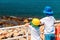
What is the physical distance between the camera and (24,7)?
904 inches

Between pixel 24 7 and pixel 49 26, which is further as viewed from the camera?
pixel 24 7

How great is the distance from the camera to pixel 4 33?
9.57 meters

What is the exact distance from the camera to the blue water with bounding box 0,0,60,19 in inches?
854

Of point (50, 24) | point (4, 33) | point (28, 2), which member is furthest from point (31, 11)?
point (50, 24)

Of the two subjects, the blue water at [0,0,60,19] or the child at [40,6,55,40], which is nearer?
the child at [40,6,55,40]

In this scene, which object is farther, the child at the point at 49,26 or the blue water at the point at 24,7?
the blue water at the point at 24,7

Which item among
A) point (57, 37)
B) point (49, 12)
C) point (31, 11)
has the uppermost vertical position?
point (49, 12)

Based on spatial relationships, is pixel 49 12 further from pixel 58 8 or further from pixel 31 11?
pixel 31 11

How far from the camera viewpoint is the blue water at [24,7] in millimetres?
21694

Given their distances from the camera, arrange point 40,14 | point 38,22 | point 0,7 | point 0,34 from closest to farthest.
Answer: point 38,22
point 0,34
point 40,14
point 0,7

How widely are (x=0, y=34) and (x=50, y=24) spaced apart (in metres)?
3.33

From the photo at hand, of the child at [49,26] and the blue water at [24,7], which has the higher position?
the child at [49,26]

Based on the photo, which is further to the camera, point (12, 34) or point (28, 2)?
point (28, 2)

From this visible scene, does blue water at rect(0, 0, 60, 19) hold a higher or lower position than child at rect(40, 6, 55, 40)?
lower
